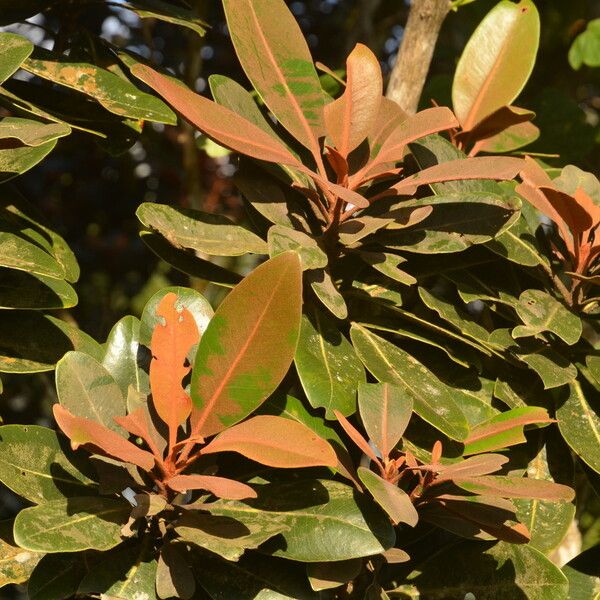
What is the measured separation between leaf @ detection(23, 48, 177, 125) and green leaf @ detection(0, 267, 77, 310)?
0.21 meters

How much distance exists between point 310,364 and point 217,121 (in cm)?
27

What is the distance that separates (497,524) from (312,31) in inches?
80.9

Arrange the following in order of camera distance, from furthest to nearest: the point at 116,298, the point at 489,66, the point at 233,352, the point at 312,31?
1. the point at 312,31
2. the point at 116,298
3. the point at 489,66
4. the point at 233,352

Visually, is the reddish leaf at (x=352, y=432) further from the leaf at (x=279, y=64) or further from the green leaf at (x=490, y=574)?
the leaf at (x=279, y=64)

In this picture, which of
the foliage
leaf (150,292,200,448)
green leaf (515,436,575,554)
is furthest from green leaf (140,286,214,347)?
green leaf (515,436,575,554)

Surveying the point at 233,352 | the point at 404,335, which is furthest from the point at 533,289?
the point at 233,352

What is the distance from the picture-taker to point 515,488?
87 centimetres

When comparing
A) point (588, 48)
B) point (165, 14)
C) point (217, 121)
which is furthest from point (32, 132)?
point (588, 48)

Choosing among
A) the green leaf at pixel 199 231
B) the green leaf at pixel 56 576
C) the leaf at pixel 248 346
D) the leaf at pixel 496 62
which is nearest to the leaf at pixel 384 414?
the leaf at pixel 248 346

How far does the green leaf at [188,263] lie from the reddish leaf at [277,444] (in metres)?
0.21

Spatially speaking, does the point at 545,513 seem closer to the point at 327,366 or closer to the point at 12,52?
the point at 327,366

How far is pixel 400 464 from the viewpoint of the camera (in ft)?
2.97

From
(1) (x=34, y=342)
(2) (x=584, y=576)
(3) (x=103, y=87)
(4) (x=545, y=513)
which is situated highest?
(3) (x=103, y=87)

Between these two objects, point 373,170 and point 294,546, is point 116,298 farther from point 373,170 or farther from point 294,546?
point 294,546
